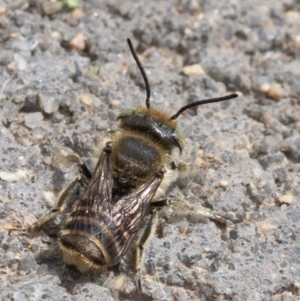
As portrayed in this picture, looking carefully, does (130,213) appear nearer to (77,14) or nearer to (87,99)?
(87,99)

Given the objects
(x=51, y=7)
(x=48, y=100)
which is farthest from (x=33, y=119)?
(x=51, y=7)

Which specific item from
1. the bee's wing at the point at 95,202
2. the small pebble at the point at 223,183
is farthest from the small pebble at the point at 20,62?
the small pebble at the point at 223,183

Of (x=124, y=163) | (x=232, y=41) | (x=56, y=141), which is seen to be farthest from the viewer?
(x=232, y=41)

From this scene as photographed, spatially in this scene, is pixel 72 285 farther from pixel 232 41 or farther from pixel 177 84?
pixel 232 41

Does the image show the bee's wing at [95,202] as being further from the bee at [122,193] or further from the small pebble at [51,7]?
the small pebble at [51,7]

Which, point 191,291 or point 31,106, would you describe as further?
point 31,106

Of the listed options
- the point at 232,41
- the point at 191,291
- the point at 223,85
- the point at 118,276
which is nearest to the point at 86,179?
the point at 118,276

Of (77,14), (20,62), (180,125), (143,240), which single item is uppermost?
(77,14)

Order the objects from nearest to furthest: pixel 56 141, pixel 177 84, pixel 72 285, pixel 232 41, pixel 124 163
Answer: pixel 72 285 < pixel 124 163 < pixel 56 141 < pixel 177 84 < pixel 232 41
